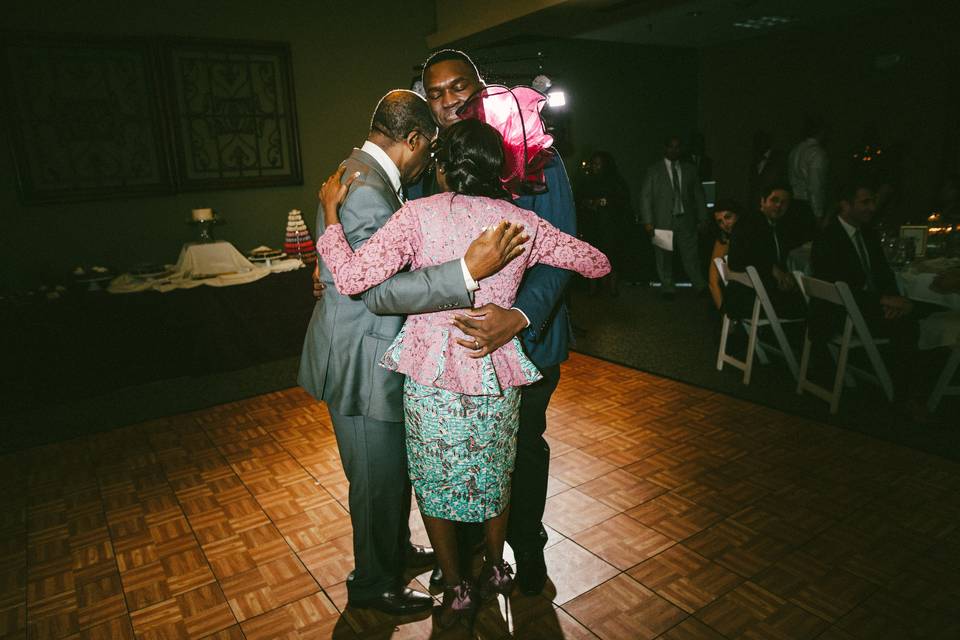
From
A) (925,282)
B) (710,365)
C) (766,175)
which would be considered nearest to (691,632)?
(925,282)

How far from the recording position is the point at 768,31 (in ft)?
31.4

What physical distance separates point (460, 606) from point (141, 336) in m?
3.67

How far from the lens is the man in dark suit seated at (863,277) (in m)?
3.60

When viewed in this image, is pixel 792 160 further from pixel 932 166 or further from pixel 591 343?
pixel 591 343

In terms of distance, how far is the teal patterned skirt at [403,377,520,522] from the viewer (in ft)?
5.56

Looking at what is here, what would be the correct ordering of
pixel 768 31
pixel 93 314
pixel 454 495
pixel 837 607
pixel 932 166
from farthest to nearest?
1. pixel 768 31
2. pixel 932 166
3. pixel 93 314
4. pixel 837 607
5. pixel 454 495

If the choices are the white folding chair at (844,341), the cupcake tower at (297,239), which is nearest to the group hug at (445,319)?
the white folding chair at (844,341)

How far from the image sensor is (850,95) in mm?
8906

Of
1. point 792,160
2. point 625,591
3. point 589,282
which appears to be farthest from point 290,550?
point 792,160

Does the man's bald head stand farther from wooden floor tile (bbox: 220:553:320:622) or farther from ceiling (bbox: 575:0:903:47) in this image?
ceiling (bbox: 575:0:903:47)

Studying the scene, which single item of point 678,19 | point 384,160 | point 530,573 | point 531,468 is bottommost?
point 530,573

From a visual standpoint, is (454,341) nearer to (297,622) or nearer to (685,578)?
(297,622)

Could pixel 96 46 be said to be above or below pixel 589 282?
above

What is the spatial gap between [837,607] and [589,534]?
888 millimetres
